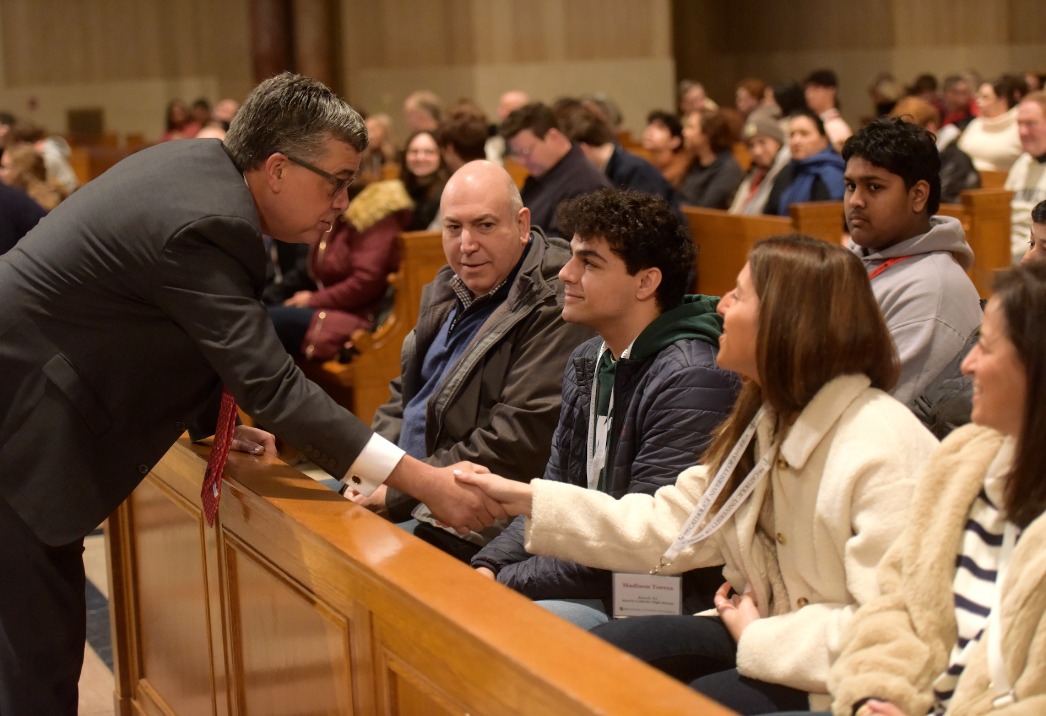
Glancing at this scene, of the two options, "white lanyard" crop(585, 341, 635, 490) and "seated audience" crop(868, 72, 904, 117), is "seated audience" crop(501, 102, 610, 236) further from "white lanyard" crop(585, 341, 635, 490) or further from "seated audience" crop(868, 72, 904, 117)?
"seated audience" crop(868, 72, 904, 117)

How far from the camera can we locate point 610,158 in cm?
725

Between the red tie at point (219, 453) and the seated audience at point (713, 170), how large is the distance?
19.3 feet

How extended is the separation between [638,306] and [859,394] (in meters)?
0.80

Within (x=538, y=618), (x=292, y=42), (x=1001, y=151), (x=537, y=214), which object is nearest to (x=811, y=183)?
(x=537, y=214)

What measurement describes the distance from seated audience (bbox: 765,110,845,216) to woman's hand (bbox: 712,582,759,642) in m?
4.54

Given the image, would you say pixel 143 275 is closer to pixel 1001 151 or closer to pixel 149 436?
pixel 149 436

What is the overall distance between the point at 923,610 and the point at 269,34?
47.5 ft

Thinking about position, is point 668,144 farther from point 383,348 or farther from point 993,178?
point 383,348

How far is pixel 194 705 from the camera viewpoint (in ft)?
10.0

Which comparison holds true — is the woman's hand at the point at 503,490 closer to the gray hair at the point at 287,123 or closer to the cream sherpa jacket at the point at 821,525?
the cream sherpa jacket at the point at 821,525

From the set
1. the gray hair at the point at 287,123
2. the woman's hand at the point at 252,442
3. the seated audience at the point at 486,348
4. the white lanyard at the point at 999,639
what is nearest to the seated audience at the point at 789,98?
the seated audience at the point at 486,348

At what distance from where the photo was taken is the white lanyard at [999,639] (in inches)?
67.0

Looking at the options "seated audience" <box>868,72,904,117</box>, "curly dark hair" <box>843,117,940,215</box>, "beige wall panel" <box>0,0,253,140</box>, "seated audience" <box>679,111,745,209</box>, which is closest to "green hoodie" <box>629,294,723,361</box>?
"curly dark hair" <box>843,117,940,215</box>

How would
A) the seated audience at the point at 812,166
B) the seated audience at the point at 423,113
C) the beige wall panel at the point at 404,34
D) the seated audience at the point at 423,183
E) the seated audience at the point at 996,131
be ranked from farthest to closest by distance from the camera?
the beige wall panel at the point at 404,34, the seated audience at the point at 423,113, the seated audience at the point at 996,131, the seated audience at the point at 812,166, the seated audience at the point at 423,183
